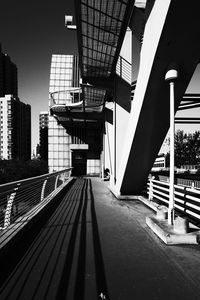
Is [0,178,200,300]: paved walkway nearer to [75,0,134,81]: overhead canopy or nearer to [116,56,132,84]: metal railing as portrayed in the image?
[75,0,134,81]: overhead canopy

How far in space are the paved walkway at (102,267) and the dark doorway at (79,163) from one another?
2819cm

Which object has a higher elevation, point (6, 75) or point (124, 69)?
point (6, 75)

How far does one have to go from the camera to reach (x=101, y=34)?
9.94 meters

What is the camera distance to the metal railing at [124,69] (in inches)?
511

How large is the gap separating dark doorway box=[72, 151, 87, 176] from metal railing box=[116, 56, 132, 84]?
2150cm

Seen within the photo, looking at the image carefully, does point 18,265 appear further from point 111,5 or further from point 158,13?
point 111,5

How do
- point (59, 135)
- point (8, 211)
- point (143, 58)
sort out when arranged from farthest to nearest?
1. point (59, 135)
2. point (143, 58)
3. point (8, 211)

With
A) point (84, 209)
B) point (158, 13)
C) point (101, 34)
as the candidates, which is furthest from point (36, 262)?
point (101, 34)

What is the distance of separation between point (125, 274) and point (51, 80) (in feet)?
114

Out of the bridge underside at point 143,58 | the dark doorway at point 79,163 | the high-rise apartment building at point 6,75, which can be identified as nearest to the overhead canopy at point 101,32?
the bridge underside at point 143,58

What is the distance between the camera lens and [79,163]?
34.8 metres

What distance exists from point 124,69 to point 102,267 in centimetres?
1170

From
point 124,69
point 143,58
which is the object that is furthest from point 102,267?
point 124,69

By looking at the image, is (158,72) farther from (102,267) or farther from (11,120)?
(11,120)
